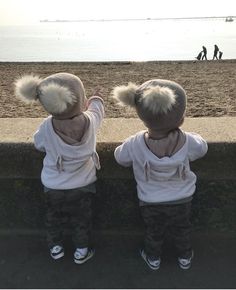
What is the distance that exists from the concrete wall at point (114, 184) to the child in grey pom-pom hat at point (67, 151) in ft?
0.65

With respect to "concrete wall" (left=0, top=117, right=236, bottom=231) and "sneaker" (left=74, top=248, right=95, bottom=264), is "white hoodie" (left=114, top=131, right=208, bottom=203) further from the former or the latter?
"sneaker" (left=74, top=248, right=95, bottom=264)

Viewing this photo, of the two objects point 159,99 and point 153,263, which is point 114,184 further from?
point 159,99

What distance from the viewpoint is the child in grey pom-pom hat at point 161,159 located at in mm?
2801

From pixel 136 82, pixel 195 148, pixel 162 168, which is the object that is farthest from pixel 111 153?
pixel 136 82

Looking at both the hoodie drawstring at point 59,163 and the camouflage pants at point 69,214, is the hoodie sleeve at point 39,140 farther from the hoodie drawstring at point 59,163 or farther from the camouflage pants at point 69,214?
the camouflage pants at point 69,214

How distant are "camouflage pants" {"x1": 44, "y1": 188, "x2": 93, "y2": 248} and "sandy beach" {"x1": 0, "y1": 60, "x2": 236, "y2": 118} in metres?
3.81

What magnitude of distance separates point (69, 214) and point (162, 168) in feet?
2.52

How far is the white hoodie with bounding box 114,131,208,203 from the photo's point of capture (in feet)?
9.43

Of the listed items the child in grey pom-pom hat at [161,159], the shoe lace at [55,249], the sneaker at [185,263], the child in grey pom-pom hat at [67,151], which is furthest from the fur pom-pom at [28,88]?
the sneaker at [185,263]

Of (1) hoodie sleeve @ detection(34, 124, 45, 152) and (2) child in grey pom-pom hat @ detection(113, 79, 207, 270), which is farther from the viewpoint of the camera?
(1) hoodie sleeve @ detection(34, 124, 45, 152)

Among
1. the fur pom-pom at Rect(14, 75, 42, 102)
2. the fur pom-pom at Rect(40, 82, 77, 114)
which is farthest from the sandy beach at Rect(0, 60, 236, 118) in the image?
the fur pom-pom at Rect(40, 82, 77, 114)

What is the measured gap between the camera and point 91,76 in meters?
12.9

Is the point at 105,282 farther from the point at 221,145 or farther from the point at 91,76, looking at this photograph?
the point at 91,76

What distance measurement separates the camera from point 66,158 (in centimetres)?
299
